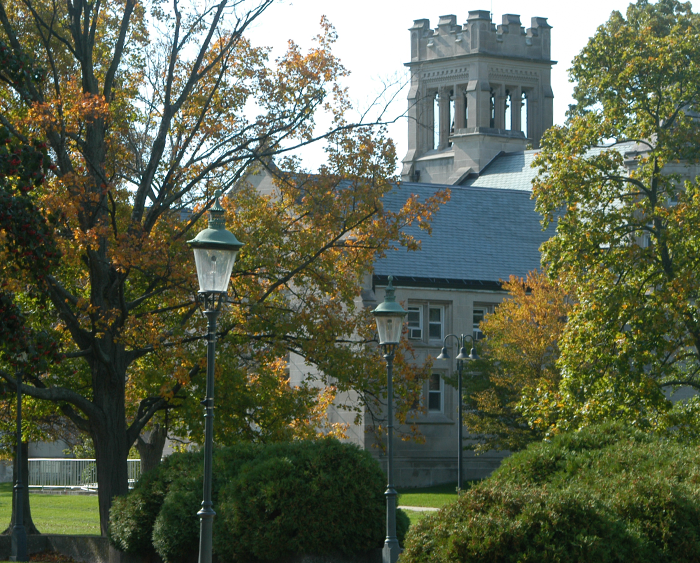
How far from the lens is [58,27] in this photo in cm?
1981

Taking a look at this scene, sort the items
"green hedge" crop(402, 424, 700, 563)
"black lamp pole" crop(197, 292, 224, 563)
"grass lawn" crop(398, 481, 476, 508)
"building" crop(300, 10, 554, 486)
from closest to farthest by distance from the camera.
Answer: "green hedge" crop(402, 424, 700, 563) → "black lamp pole" crop(197, 292, 224, 563) → "grass lawn" crop(398, 481, 476, 508) → "building" crop(300, 10, 554, 486)

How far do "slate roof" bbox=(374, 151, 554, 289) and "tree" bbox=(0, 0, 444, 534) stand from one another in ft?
68.7

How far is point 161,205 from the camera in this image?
19.1 metres

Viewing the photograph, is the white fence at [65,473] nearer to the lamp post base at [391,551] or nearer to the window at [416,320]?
the window at [416,320]

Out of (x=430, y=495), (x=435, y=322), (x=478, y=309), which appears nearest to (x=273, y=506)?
(x=430, y=495)

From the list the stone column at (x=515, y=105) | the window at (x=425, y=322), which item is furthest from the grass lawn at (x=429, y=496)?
the stone column at (x=515, y=105)

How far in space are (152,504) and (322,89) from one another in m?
9.15

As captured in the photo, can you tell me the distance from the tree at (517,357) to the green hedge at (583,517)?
2195 centimetres

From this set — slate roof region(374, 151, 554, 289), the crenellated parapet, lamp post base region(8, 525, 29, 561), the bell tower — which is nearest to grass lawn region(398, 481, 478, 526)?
slate roof region(374, 151, 554, 289)

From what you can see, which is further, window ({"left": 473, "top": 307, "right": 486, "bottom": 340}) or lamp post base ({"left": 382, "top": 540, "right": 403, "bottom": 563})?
window ({"left": 473, "top": 307, "right": 486, "bottom": 340})

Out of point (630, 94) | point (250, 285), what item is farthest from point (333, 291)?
point (630, 94)

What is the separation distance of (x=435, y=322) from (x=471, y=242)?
15.4 ft

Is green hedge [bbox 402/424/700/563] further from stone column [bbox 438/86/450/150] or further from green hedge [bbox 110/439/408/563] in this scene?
stone column [bbox 438/86/450/150]

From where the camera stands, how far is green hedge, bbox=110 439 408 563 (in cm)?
1353
